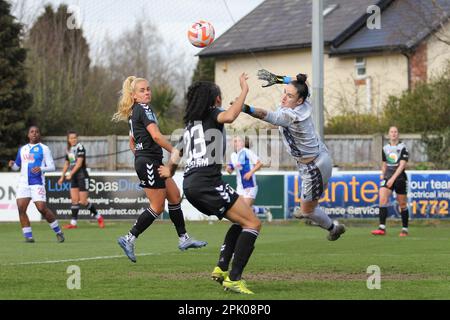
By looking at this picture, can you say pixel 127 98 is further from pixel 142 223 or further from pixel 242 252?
pixel 242 252

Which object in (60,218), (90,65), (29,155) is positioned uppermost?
(90,65)

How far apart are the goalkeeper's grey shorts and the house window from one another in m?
30.5

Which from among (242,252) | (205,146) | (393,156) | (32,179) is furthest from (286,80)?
(393,156)

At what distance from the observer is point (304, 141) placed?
12.2m

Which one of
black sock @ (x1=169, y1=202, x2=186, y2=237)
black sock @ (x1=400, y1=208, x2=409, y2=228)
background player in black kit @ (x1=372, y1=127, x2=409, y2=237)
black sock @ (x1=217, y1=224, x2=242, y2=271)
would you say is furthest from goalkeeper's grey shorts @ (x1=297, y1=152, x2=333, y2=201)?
black sock @ (x1=400, y1=208, x2=409, y2=228)

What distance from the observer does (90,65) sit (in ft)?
153

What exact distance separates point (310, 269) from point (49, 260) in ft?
12.6

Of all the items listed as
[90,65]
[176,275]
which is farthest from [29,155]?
[90,65]

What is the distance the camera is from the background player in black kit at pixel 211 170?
10.0 metres

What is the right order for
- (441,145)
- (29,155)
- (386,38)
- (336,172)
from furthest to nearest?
(386,38), (441,145), (336,172), (29,155)

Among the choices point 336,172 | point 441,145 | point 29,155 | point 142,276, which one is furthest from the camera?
point 441,145

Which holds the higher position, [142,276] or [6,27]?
[6,27]

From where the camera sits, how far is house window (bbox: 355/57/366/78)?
4284cm
